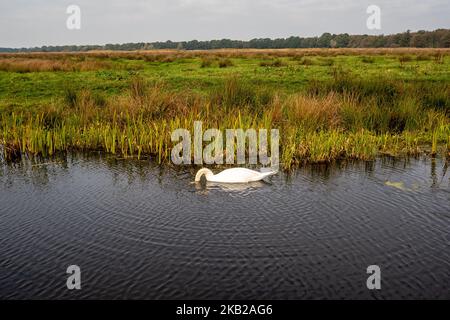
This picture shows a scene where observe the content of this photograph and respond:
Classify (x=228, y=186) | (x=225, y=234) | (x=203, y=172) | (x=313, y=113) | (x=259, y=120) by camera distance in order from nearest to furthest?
(x=225, y=234), (x=228, y=186), (x=203, y=172), (x=259, y=120), (x=313, y=113)

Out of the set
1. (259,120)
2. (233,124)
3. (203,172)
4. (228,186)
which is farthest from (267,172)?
(259,120)

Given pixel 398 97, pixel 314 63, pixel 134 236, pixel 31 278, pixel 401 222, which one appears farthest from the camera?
pixel 314 63

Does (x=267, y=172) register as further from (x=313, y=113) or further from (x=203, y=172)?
(x=313, y=113)

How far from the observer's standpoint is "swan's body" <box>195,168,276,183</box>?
8.23 metres

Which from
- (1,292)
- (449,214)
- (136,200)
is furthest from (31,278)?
(449,214)

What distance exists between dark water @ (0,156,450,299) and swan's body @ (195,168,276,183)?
0.22 metres

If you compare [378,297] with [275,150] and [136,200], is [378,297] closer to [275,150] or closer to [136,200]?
[136,200]

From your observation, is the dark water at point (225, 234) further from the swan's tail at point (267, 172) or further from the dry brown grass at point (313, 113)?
the dry brown grass at point (313, 113)

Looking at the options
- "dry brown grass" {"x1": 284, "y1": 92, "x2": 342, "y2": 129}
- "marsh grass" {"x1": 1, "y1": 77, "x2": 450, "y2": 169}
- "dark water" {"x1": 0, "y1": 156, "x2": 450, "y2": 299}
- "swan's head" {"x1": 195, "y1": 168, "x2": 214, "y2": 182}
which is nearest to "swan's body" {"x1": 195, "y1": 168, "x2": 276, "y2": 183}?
"swan's head" {"x1": 195, "y1": 168, "x2": 214, "y2": 182}

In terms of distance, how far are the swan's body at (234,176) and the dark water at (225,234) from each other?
22 centimetres

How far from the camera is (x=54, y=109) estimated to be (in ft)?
40.8

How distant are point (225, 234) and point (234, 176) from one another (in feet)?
7.23

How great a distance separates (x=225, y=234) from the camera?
6168 mm
